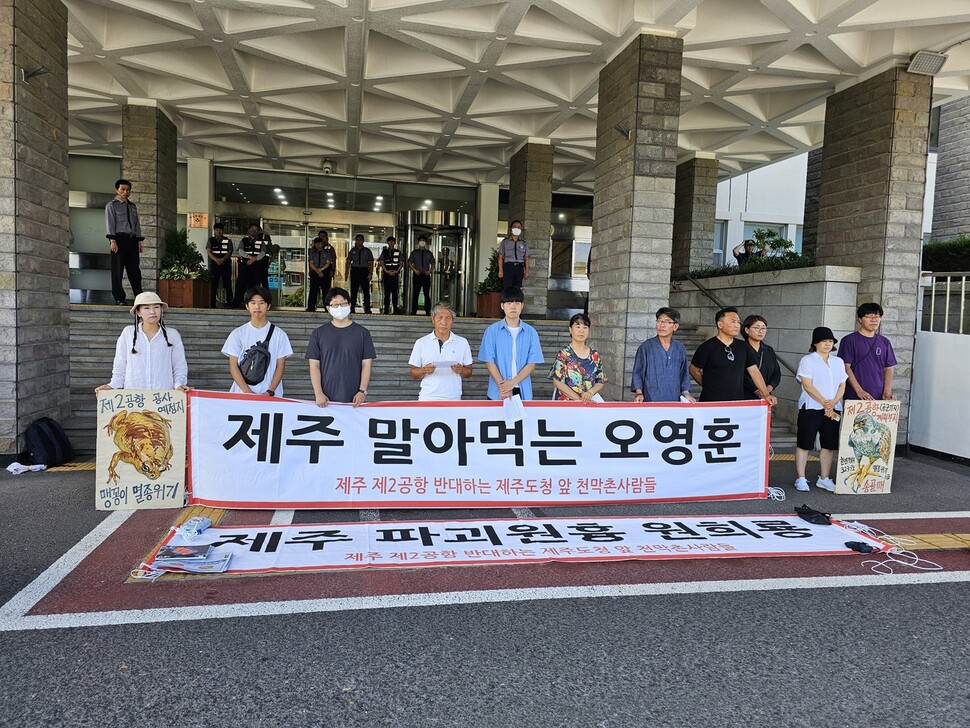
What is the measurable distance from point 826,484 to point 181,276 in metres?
12.0

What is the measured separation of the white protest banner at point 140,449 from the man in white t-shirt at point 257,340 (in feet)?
1.78

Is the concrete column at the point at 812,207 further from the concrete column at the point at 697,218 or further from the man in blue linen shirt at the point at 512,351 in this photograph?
the man in blue linen shirt at the point at 512,351

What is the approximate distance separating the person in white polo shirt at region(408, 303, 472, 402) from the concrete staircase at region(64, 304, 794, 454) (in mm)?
3355

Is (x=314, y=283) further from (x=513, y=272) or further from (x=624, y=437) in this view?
(x=624, y=437)

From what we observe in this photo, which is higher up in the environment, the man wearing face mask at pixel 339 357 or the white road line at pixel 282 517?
the man wearing face mask at pixel 339 357

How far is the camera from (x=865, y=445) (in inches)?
253

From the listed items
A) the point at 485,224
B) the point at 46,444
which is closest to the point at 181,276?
the point at 46,444

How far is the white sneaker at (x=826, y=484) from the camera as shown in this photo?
257 inches

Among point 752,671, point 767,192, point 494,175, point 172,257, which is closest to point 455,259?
point 494,175

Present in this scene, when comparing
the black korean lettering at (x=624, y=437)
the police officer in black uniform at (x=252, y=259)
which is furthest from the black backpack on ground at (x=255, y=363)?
the police officer in black uniform at (x=252, y=259)

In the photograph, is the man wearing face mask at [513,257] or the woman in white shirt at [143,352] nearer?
the woman in white shirt at [143,352]

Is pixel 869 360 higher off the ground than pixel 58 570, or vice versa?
pixel 869 360

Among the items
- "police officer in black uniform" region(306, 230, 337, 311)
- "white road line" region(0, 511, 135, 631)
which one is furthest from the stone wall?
"white road line" region(0, 511, 135, 631)

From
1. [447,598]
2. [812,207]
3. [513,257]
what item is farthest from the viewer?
[812,207]
